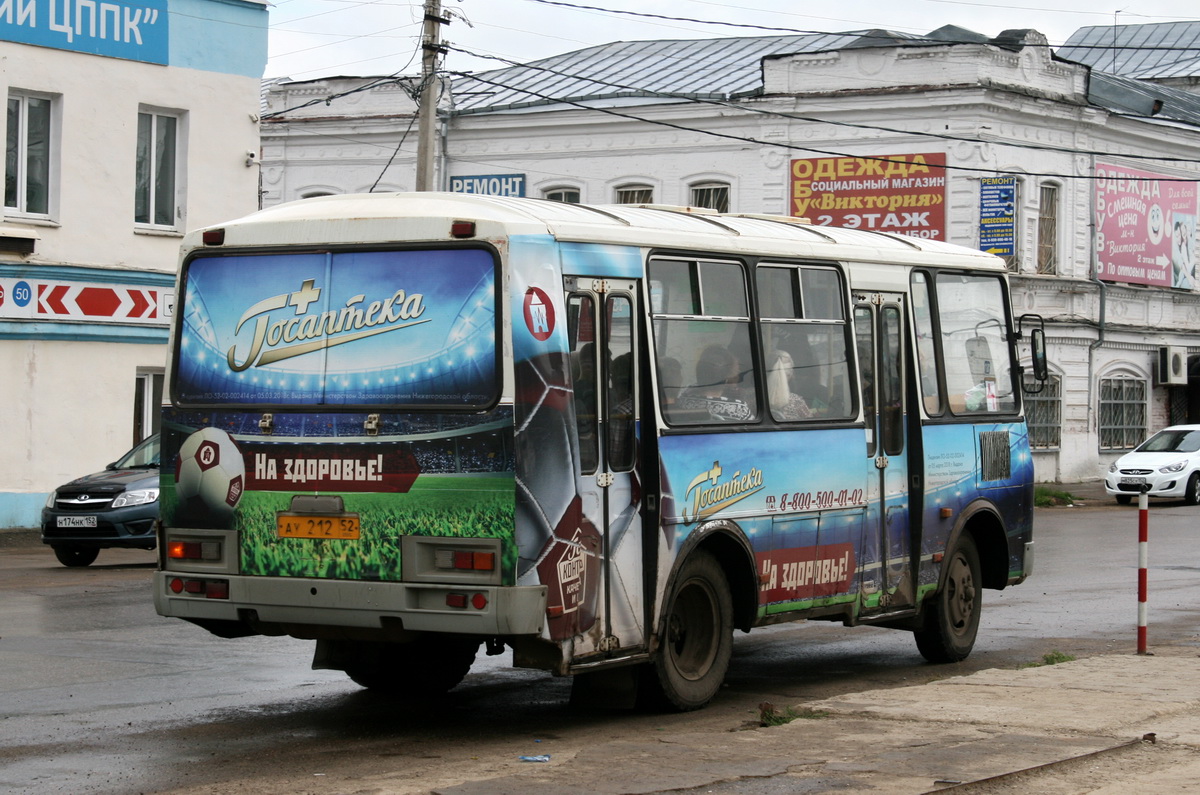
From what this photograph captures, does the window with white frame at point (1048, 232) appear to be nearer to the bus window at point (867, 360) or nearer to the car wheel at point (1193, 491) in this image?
the car wheel at point (1193, 491)

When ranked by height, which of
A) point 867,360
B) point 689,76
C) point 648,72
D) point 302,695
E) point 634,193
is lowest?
point 302,695

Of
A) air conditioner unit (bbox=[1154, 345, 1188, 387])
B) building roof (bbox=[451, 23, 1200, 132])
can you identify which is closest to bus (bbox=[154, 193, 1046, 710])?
building roof (bbox=[451, 23, 1200, 132])

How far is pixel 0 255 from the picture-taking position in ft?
77.0

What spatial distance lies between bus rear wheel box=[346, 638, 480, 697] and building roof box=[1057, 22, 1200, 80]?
148 feet

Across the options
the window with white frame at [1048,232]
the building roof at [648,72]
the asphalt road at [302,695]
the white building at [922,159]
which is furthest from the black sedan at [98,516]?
the window with white frame at [1048,232]

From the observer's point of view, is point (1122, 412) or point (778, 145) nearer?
point (778, 145)

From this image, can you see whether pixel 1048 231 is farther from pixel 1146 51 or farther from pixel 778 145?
pixel 1146 51

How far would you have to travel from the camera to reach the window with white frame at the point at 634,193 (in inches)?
1544

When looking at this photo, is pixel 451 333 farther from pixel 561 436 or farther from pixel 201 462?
pixel 201 462

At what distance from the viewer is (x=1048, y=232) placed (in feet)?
126

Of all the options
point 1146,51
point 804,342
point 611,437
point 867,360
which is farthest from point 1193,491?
point 611,437

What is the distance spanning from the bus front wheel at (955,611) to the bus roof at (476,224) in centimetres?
307

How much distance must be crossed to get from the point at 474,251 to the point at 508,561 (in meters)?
1.56

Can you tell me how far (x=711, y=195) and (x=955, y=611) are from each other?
26.8 metres
